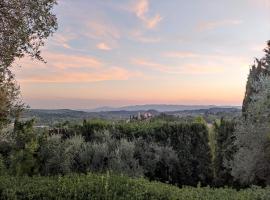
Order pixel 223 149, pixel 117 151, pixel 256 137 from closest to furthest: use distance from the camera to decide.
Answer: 1. pixel 256 137
2. pixel 117 151
3. pixel 223 149

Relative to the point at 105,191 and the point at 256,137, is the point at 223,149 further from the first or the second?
the point at 105,191

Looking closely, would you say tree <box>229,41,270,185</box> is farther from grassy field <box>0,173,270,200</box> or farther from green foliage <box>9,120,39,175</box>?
green foliage <box>9,120,39,175</box>

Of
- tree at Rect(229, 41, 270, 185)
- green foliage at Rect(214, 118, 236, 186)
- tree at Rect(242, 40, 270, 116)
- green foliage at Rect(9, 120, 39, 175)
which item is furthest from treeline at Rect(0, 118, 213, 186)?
tree at Rect(229, 41, 270, 185)

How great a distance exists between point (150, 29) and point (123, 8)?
150 centimetres

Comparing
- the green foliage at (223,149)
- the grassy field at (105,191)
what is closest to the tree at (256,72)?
the green foliage at (223,149)

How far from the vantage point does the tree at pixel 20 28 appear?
1077 cm

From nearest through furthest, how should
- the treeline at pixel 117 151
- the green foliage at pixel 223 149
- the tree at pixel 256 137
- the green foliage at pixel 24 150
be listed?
1. the tree at pixel 256 137
2. the green foliage at pixel 24 150
3. the treeline at pixel 117 151
4. the green foliage at pixel 223 149

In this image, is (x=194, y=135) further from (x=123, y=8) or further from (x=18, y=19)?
(x=18, y=19)

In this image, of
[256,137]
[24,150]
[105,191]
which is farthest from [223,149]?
[105,191]

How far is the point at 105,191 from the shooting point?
7.60 meters

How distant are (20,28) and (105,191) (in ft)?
16.6

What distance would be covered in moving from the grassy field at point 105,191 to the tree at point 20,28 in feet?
12.3

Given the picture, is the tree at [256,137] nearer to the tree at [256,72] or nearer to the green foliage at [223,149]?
the tree at [256,72]

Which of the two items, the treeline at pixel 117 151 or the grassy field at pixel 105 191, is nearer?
the grassy field at pixel 105 191
